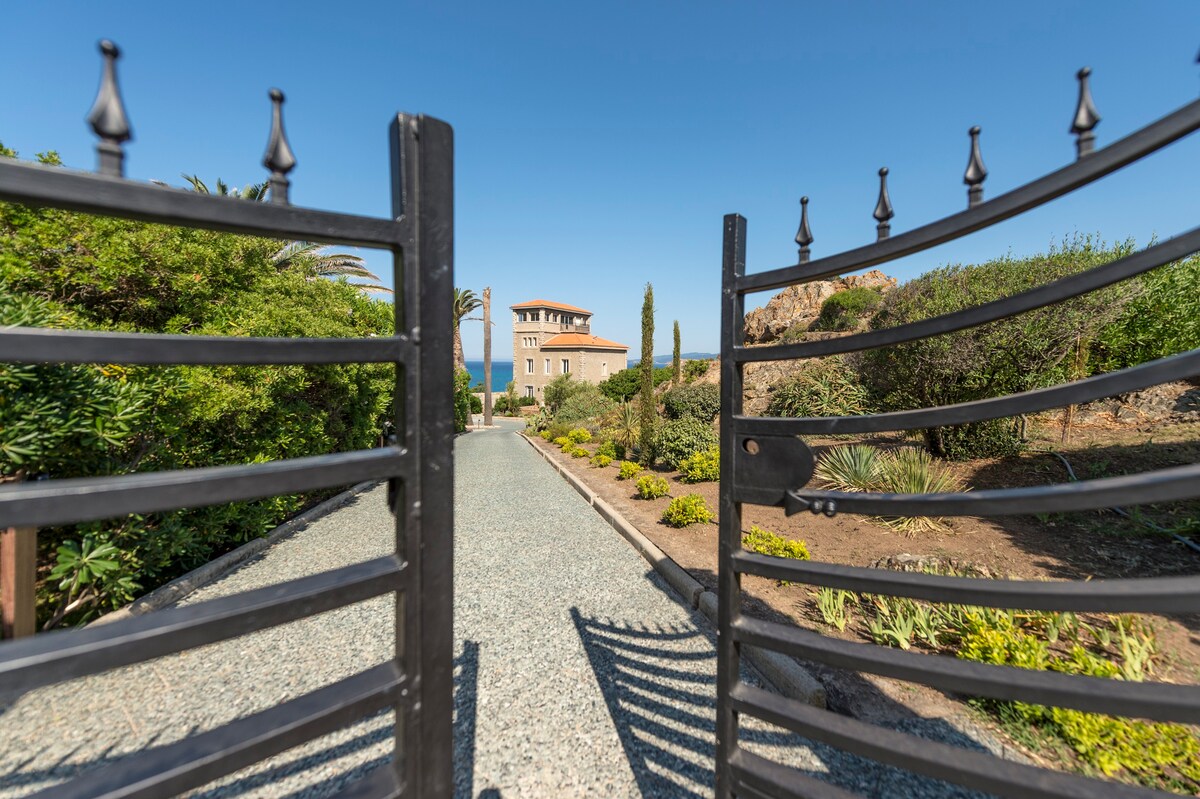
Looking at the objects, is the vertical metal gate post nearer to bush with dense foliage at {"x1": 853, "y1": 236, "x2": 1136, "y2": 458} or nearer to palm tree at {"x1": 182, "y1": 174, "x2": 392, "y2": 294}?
bush with dense foliage at {"x1": 853, "y1": 236, "x2": 1136, "y2": 458}

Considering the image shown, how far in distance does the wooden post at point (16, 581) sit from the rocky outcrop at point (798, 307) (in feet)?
93.2

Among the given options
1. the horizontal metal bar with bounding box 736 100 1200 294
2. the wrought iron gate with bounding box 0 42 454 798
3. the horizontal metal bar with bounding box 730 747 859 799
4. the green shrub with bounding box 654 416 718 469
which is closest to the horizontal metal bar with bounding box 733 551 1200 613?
the horizontal metal bar with bounding box 730 747 859 799

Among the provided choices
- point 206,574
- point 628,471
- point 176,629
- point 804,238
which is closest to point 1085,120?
point 804,238

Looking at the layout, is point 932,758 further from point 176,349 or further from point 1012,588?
point 176,349

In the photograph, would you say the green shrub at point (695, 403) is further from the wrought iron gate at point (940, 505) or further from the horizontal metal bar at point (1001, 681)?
the horizontal metal bar at point (1001, 681)

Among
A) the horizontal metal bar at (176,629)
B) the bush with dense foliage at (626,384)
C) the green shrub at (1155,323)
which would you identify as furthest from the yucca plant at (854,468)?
the bush with dense foliage at (626,384)

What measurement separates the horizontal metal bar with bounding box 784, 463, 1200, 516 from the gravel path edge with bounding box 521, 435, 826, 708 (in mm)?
1892

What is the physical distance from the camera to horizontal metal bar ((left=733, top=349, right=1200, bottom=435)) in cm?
96

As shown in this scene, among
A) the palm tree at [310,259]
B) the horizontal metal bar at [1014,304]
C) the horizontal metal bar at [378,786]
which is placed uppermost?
the palm tree at [310,259]

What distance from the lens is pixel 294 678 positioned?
3.30 metres

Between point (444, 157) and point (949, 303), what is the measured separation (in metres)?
9.94

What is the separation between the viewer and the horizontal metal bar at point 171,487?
0.76m

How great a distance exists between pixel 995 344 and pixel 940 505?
8.76 m

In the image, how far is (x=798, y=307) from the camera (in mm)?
29156
